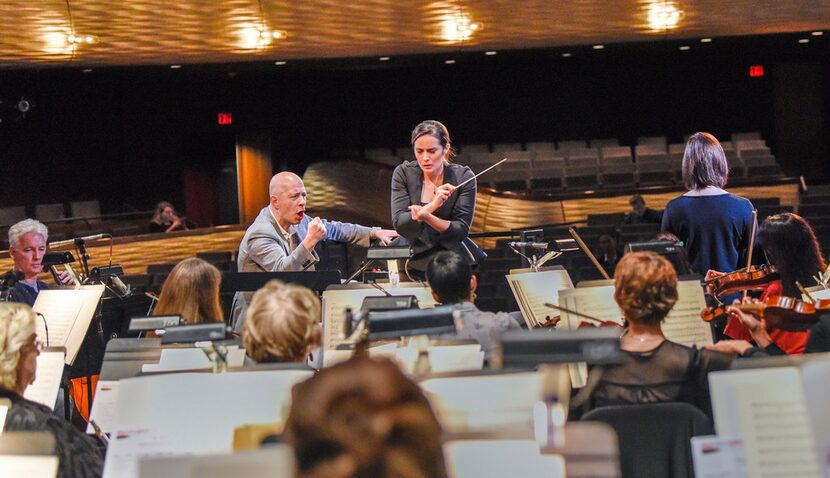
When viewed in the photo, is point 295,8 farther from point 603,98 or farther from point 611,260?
point 603,98

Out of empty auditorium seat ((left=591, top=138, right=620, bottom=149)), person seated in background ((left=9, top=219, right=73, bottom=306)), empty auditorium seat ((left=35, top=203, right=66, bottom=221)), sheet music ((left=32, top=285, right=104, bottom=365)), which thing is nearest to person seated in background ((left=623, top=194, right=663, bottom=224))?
empty auditorium seat ((left=591, top=138, right=620, bottom=149))

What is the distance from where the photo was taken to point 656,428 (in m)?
2.39

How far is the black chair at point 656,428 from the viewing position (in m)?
2.38

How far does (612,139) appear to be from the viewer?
15.2m

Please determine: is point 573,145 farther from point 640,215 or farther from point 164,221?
Result: point 164,221

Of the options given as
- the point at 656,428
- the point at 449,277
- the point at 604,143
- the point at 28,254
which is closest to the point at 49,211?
the point at 604,143

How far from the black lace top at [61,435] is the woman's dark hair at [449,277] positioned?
4.04 ft

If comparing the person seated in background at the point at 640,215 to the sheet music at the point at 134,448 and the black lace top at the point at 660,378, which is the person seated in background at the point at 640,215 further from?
the sheet music at the point at 134,448

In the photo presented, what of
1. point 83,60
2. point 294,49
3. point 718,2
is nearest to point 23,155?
point 83,60

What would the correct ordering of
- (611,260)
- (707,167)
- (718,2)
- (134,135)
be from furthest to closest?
(134,135), (718,2), (611,260), (707,167)

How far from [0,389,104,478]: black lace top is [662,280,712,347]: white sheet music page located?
1.83m

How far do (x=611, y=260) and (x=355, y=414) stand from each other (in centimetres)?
788

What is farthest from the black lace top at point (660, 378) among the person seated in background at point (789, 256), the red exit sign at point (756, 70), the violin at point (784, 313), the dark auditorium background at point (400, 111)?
the red exit sign at point (756, 70)

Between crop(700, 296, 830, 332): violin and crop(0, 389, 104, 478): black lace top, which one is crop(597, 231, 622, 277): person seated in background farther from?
crop(0, 389, 104, 478): black lace top
